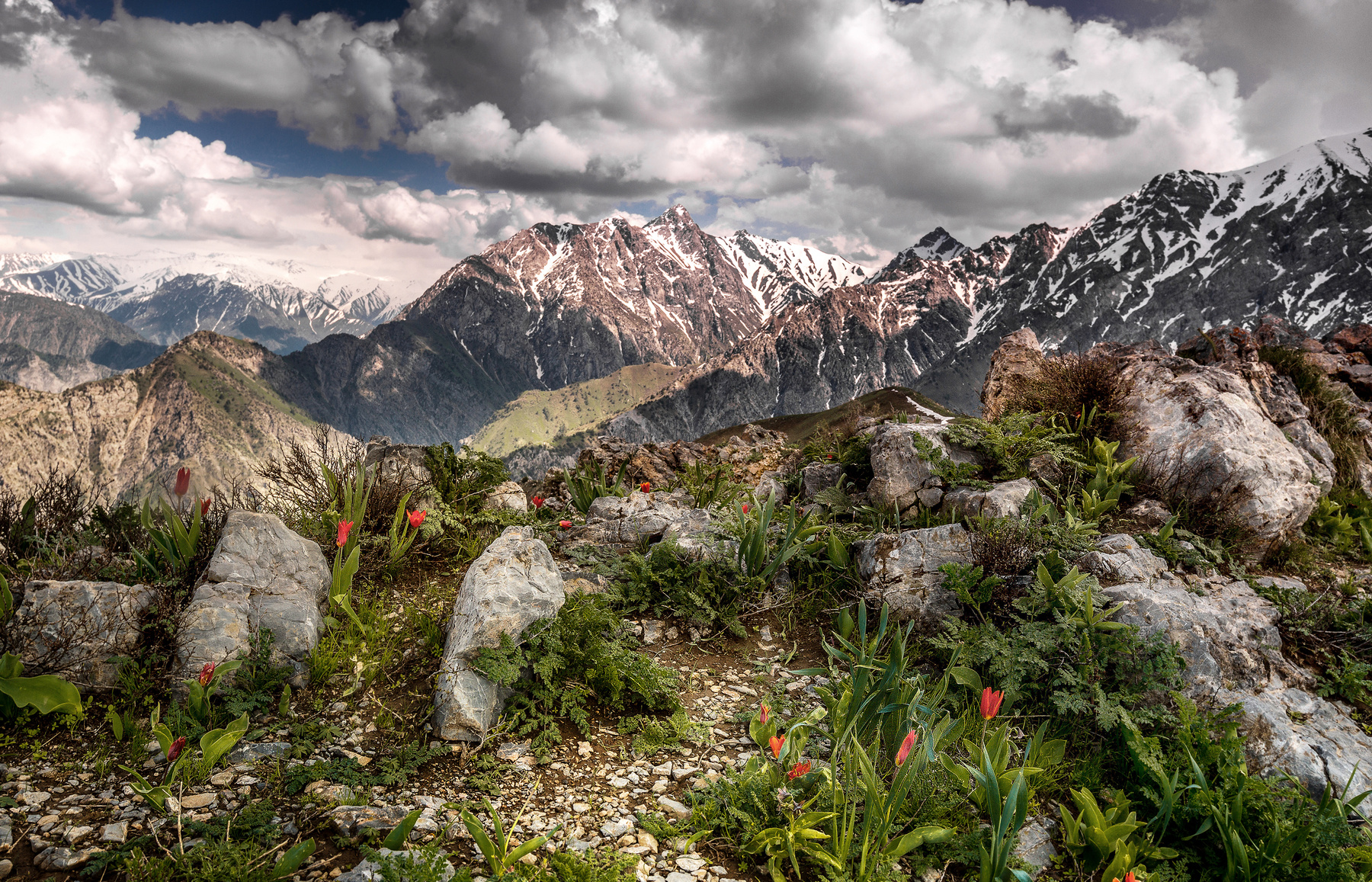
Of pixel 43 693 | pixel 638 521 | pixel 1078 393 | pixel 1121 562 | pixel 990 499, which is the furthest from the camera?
pixel 1078 393

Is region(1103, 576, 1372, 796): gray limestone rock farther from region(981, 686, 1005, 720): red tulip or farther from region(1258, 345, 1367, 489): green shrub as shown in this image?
region(1258, 345, 1367, 489): green shrub

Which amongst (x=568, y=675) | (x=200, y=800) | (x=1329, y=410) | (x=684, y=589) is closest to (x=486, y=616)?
(x=568, y=675)

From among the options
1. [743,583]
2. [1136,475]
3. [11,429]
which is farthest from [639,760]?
[11,429]

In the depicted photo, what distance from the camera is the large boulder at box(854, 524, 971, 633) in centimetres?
568

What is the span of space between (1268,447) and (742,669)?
7362mm

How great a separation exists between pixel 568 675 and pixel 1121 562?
5.20 m

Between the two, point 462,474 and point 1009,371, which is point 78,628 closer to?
point 462,474

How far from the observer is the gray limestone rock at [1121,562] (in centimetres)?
541

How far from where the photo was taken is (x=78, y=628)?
4320 millimetres

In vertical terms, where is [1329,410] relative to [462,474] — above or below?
above

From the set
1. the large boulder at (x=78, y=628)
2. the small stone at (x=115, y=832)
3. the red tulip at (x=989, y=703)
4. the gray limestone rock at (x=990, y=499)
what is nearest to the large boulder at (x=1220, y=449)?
the gray limestone rock at (x=990, y=499)

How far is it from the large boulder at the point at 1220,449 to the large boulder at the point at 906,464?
7.90 feet

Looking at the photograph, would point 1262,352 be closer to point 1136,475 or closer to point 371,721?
point 1136,475

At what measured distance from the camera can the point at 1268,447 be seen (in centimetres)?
745
